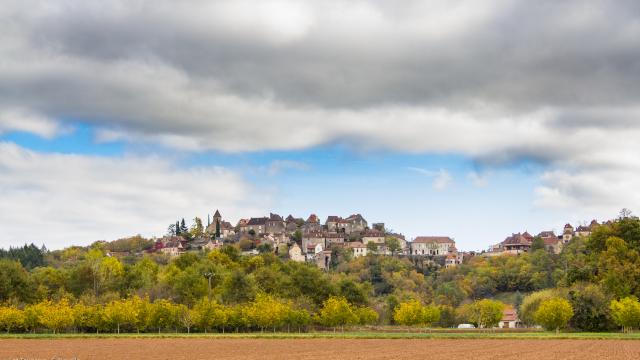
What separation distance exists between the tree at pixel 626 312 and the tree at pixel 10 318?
277 feet

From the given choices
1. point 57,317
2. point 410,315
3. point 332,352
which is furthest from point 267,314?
point 332,352

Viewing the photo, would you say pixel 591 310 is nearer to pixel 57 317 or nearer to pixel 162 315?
pixel 162 315

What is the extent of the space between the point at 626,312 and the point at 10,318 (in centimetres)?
8681

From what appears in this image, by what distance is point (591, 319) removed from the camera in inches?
4245

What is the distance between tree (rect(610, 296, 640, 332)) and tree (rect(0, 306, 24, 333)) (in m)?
84.3

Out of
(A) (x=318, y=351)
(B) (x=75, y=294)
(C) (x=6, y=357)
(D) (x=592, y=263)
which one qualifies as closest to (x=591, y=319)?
(D) (x=592, y=263)

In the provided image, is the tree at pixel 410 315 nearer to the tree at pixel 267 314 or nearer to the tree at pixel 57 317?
the tree at pixel 267 314

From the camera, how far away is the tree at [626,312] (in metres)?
101

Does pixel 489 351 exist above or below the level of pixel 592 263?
below

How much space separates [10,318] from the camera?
11506 centimetres

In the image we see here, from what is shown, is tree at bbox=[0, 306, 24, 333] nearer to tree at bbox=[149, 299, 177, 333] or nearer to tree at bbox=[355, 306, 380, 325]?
tree at bbox=[149, 299, 177, 333]

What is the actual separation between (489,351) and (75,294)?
105 m

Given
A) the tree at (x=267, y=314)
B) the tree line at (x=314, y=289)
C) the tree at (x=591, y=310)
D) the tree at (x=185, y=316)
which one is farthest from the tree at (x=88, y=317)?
the tree at (x=591, y=310)

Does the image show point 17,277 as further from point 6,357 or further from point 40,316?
point 6,357
